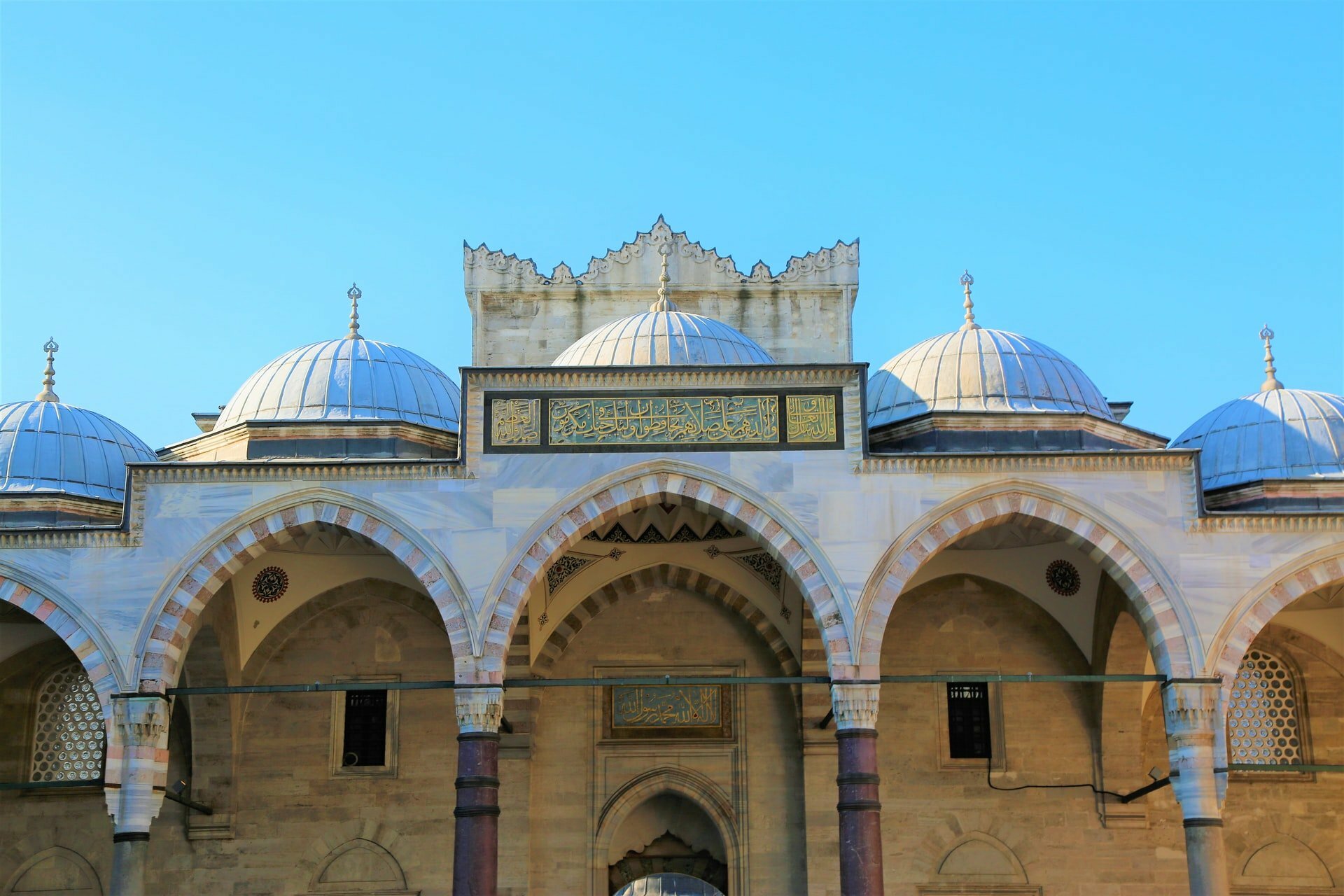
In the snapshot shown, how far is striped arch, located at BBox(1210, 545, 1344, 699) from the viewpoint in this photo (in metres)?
12.6

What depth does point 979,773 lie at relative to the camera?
15.2 m

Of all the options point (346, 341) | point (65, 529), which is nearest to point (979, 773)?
point (346, 341)

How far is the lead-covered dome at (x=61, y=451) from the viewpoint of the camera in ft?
47.8

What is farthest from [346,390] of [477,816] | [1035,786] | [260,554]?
[1035,786]

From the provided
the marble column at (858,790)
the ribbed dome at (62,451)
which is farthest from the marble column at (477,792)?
the ribbed dome at (62,451)

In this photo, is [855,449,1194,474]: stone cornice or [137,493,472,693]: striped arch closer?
[137,493,472,693]: striped arch

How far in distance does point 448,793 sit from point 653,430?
4.32m

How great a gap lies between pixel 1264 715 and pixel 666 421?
652cm

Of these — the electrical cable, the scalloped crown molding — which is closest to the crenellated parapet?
the scalloped crown molding

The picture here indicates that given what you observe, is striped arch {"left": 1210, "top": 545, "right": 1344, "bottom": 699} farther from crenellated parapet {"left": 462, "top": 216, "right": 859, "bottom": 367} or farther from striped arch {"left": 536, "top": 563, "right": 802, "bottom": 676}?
crenellated parapet {"left": 462, "top": 216, "right": 859, "bottom": 367}

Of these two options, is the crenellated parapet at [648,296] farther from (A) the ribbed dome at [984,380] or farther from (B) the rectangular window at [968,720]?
(B) the rectangular window at [968,720]

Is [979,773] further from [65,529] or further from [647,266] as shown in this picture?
[65,529]

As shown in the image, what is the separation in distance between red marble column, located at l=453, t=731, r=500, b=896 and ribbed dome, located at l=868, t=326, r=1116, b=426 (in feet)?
16.1

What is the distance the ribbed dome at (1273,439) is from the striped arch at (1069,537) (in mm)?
2083
